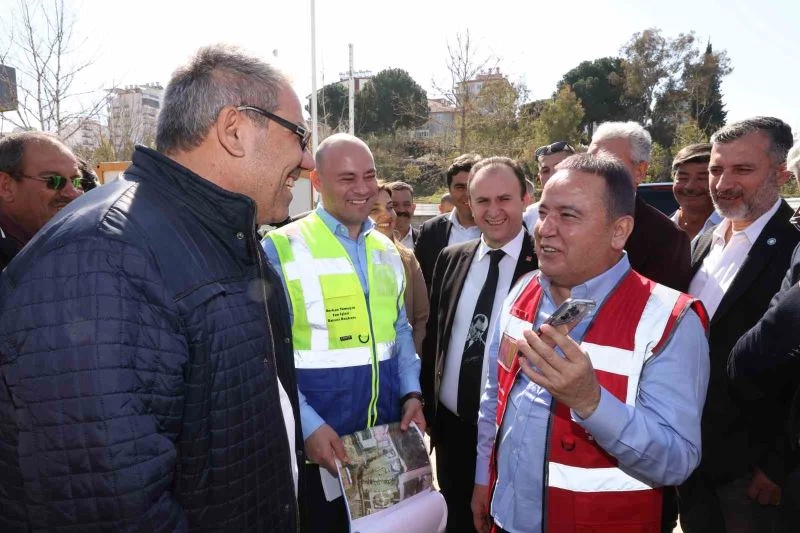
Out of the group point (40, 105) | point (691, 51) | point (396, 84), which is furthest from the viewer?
point (396, 84)

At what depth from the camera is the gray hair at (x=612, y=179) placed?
1.95m

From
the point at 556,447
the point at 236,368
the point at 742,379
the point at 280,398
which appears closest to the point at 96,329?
the point at 236,368

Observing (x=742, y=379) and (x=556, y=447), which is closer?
(x=556, y=447)

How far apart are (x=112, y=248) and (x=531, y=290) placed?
159 cm

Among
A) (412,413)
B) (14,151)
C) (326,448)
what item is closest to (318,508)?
(326,448)

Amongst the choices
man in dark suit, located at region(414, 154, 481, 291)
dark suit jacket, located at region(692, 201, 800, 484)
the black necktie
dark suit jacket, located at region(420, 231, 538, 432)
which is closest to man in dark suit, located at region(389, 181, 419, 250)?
man in dark suit, located at region(414, 154, 481, 291)

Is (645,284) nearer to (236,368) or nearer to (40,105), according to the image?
(236,368)

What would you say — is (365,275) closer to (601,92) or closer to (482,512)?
(482,512)

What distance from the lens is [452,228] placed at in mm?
4918

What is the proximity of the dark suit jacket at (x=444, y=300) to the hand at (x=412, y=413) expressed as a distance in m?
0.40

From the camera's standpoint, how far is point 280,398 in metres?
1.52

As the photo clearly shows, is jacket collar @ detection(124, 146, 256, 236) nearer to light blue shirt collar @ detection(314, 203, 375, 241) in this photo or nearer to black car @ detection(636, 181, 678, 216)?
light blue shirt collar @ detection(314, 203, 375, 241)

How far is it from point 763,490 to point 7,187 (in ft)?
14.4

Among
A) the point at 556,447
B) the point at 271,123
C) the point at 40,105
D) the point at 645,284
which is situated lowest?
the point at 556,447
